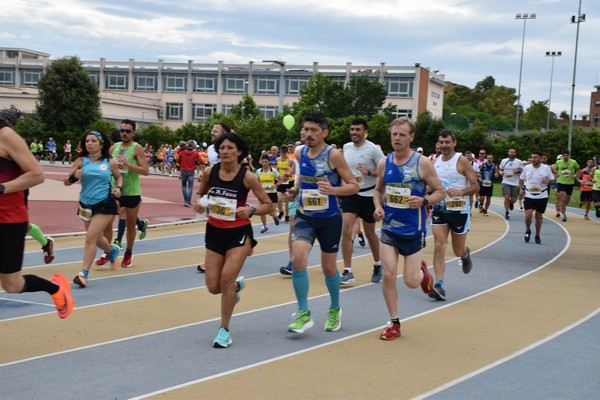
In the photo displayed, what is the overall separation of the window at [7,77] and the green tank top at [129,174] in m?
97.2

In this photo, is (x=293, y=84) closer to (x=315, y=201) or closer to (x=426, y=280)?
(x=426, y=280)

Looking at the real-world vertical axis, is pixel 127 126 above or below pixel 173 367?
above

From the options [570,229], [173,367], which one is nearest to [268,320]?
[173,367]

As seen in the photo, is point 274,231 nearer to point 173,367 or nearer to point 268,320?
point 268,320

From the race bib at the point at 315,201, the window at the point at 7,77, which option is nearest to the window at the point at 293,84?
the window at the point at 7,77

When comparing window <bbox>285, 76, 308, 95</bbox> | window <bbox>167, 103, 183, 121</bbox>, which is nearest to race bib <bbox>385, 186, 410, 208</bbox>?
window <bbox>285, 76, 308, 95</bbox>

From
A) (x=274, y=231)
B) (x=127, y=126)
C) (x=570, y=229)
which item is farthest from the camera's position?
(x=570, y=229)

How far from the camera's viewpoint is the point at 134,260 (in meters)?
11.6

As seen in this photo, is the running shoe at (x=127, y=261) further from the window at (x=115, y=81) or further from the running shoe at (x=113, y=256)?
the window at (x=115, y=81)

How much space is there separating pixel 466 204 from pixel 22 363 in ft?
20.0

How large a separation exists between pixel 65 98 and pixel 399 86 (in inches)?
1623

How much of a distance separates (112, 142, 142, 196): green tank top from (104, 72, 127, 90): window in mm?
90827

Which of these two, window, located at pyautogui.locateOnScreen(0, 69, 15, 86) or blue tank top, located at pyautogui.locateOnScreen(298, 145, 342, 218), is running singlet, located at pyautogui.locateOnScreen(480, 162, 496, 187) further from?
window, located at pyautogui.locateOnScreen(0, 69, 15, 86)

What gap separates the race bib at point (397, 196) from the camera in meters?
7.18
